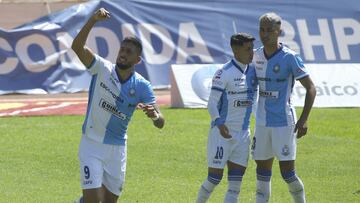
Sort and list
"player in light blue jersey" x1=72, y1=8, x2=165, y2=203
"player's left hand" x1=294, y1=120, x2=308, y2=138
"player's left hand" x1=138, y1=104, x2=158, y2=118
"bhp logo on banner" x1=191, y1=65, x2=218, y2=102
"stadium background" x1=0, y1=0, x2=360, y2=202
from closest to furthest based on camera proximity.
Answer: "player's left hand" x1=138, y1=104, x2=158, y2=118
"player in light blue jersey" x1=72, y1=8, x2=165, y2=203
"player's left hand" x1=294, y1=120, x2=308, y2=138
"stadium background" x1=0, y1=0, x2=360, y2=202
"bhp logo on banner" x1=191, y1=65, x2=218, y2=102

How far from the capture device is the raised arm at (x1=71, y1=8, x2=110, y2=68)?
9305 mm

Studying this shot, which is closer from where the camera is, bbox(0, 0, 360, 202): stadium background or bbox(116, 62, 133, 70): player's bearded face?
bbox(116, 62, 133, 70): player's bearded face

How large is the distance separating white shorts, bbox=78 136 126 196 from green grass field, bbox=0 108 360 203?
2.47 metres

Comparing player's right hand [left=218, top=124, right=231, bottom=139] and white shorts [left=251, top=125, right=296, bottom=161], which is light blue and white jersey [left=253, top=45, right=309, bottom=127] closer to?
white shorts [left=251, top=125, right=296, bottom=161]

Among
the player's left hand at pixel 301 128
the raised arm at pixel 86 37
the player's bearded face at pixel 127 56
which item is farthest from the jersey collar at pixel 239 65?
the raised arm at pixel 86 37

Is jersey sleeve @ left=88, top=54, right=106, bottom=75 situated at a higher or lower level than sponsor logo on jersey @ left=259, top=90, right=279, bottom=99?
higher

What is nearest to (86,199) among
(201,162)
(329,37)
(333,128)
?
(201,162)

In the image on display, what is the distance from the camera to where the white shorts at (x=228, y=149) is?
10.7 meters

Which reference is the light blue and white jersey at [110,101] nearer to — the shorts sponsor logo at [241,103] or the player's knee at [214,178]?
the shorts sponsor logo at [241,103]

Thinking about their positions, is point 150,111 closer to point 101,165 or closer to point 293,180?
point 101,165

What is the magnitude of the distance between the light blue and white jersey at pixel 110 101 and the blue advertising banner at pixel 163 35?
14.9m

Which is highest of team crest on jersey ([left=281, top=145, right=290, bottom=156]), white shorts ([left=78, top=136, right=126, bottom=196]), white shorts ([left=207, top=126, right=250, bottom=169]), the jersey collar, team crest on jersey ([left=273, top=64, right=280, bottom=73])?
the jersey collar

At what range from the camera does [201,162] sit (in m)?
15.4

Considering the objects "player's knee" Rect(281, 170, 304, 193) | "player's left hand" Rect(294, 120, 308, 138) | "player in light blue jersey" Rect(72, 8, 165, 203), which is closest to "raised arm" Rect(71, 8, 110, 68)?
"player in light blue jersey" Rect(72, 8, 165, 203)
